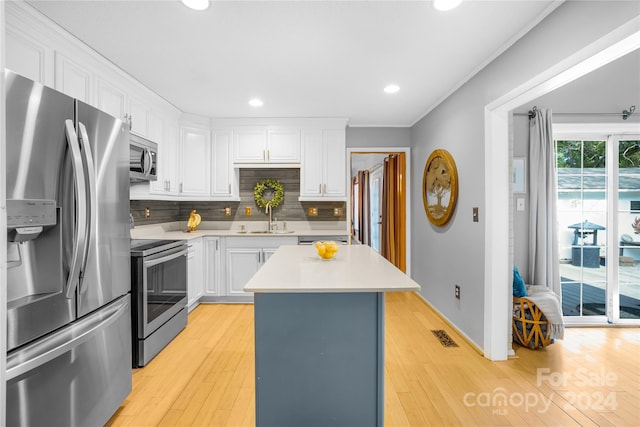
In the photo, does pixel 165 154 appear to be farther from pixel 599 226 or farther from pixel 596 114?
pixel 599 226

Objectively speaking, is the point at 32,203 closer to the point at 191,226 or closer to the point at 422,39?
the point at 422,39

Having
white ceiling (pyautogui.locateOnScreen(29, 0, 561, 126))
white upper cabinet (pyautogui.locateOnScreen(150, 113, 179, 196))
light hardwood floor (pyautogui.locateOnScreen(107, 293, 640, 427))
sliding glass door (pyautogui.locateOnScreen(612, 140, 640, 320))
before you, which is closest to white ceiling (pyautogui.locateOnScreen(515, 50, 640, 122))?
sliding glass door (pyautogui.locateOnScreen(612, 140, 640, 320))

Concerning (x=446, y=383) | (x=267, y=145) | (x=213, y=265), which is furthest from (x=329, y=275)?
(x=267, y=145)

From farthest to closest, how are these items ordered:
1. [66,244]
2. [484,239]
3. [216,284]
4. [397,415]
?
[216,284] < [484,239] < [397,415] < [66,244]

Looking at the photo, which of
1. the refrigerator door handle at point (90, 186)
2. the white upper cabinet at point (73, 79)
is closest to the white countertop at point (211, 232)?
the white upper cabinet at point (73, 79)

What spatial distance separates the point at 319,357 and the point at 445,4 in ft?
6.70

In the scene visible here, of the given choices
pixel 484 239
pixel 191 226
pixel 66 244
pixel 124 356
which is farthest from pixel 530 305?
pixel 191 226

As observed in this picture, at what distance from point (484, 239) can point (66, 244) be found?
2.72 meters

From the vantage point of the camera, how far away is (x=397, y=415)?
189cm

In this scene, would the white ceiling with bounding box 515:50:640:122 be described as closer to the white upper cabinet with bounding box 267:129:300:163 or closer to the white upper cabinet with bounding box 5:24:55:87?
the white upper cabinet with bounding box 267:129:300:163

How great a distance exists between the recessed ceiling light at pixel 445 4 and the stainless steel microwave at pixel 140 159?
250 cm

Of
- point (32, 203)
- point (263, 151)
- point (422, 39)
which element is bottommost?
point (32, 203)

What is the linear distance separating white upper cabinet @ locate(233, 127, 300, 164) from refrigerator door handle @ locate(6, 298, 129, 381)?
9.16 feet

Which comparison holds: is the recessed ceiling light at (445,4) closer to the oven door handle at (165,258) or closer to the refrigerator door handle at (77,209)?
the refrigerator door handle at (77,209)
